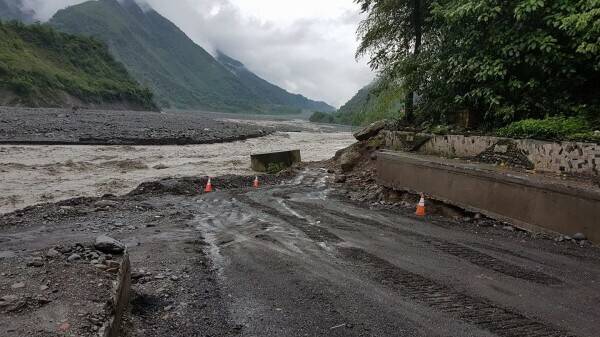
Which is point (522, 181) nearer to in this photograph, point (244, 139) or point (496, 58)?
point (496, 58)

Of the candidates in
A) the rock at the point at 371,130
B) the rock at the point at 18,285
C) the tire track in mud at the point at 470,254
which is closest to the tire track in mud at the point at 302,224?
the tire track in mud at the point at 470,254

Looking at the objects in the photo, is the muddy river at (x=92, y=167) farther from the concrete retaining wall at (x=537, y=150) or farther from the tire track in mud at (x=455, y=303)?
the tire track in mud at (x=455, y=303)

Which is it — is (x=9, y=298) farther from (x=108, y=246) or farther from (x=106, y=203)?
(x=106, y=203)

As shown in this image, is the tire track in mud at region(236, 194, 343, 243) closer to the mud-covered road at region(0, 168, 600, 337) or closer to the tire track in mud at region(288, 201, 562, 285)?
the mud-covered road at region(0, 168, 600, 337)

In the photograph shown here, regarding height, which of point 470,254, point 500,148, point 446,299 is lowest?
point 470,254

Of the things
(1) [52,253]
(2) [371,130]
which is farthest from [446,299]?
(2) [371,130]

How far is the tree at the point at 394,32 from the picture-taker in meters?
15.7

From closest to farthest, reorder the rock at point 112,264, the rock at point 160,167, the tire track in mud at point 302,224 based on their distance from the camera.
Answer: the rock at point 112,264 → the tire track in mud at point 302,224 → the rock at point 160,167

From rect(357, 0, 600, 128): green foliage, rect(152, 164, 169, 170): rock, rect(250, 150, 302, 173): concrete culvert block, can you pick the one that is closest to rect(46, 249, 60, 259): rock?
rect(357, 0, 600, 128): green foliage

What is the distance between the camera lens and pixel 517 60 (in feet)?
33.4

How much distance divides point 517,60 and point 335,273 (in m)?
7.13

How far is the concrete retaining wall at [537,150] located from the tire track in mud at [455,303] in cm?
426

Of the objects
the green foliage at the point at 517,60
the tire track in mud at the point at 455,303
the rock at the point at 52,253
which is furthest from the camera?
the green foliage at the point at 517,60

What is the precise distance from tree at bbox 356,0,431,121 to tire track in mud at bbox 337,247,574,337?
9889mm
